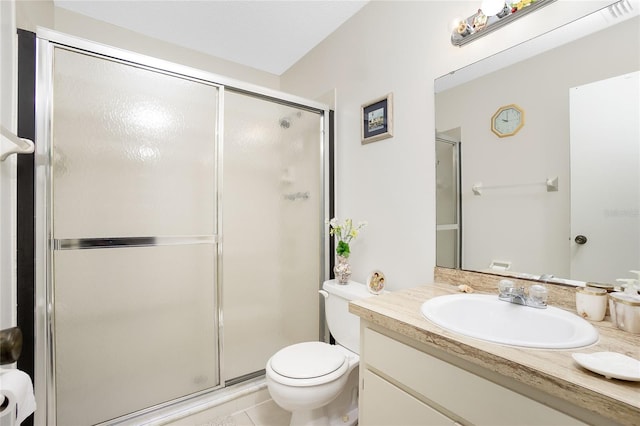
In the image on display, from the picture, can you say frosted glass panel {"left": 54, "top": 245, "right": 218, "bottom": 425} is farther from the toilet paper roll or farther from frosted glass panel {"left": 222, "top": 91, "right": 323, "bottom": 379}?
the toilet paper roll

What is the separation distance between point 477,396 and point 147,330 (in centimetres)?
153

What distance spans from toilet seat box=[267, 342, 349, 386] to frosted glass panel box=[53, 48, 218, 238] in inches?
31.7

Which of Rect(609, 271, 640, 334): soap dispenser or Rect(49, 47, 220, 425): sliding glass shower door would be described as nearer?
Rect(609, 271, 640, 334): soap dispenser

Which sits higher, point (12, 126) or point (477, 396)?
point (12, 126)

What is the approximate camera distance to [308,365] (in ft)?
4.47

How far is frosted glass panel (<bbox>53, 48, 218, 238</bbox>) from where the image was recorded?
129 cm

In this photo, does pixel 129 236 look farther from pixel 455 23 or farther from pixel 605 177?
pixel 605 177

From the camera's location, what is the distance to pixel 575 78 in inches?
39.9

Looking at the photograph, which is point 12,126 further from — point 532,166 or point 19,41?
point 532,166

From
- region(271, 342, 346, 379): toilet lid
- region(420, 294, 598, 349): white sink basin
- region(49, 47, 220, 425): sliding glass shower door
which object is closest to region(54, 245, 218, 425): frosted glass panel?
region(49, 47, 220, 425): sliding glass shower door

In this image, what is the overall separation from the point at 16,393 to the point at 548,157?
185cm

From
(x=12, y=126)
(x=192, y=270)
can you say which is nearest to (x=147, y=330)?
(x=192, y=270)

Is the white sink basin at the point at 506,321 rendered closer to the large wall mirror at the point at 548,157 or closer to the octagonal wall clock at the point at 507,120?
the large wall mirror at the point at 548,157

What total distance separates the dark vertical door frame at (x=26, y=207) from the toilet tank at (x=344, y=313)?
4.42 ft
